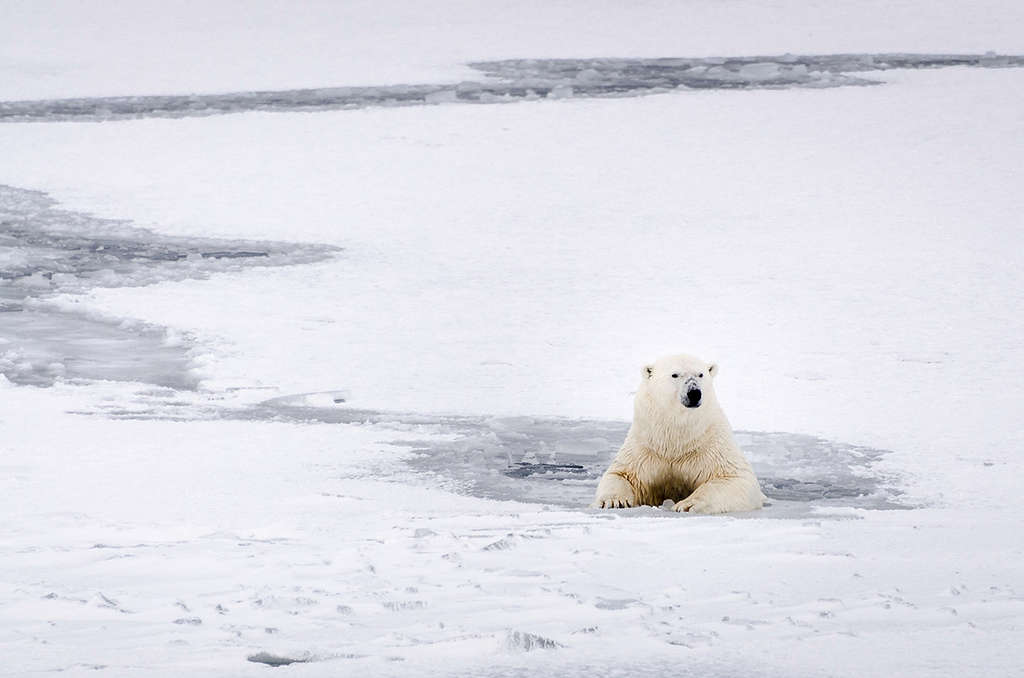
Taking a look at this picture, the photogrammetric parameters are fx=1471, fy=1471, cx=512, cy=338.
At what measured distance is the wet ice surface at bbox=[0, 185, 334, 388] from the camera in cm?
524

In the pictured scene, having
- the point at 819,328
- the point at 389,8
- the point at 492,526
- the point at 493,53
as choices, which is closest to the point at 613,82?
the point at 493,53

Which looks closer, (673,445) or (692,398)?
(692,398)

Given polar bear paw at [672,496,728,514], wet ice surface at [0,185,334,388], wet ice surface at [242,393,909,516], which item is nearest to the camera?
polar bear paw at [672,496,728,514]

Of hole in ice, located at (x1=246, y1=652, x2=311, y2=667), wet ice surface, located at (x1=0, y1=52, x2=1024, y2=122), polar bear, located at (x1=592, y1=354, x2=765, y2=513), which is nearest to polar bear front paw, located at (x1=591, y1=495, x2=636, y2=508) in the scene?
polar bear, located at (x1=592, y1=354, x2=765, y2=513)

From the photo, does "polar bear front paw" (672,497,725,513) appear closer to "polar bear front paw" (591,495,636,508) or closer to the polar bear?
the polar bear

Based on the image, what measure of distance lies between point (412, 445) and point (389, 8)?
47.4ft

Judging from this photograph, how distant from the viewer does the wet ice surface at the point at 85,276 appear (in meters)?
5.24

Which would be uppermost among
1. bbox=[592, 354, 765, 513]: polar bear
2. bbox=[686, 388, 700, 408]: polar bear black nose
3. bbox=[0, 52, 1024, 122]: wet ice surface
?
bbox=[0, 52, 1024, 122]: wet ice surface

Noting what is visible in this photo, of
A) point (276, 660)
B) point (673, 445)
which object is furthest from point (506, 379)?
point (276, 660)

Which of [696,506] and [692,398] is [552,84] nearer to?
[692,398]

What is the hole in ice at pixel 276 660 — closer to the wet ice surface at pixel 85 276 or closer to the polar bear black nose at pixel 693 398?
the polar bear black nose at pixel 693 398

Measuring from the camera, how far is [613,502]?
365 cm

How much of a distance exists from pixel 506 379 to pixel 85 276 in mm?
2615

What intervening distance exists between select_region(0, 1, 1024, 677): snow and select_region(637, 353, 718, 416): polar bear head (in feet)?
1.04
